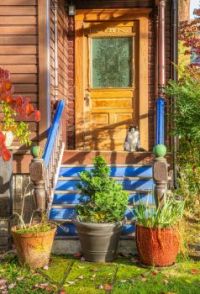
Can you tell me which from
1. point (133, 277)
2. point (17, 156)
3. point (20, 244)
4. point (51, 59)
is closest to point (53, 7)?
point (51, 59)

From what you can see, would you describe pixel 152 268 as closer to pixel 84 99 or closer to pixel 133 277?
pixel 133 277

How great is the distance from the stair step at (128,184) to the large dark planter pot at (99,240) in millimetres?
1354

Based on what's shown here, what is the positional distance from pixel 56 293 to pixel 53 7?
4.53 metres

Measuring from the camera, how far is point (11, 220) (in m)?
5.56

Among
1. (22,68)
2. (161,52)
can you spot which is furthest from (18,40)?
(161,52)

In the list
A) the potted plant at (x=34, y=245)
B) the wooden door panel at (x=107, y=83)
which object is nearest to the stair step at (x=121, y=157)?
the wooden door panel at (x=107, y=83)

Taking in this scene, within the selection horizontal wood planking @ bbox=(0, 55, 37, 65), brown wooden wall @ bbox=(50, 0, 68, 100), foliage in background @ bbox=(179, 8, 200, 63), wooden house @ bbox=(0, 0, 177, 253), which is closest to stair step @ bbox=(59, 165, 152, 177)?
wooden house @ bbox=(0, 0, 177, 253)

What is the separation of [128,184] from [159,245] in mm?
1685

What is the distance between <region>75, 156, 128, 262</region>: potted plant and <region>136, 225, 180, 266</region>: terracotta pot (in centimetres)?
34

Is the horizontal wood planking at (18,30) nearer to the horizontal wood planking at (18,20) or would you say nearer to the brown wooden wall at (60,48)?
the horizontal wood planking at (18,20)

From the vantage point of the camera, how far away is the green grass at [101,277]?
13.7ft

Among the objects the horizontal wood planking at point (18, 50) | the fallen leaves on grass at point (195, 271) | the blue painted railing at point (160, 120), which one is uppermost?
the horizontal wood planking at point (18, 50)

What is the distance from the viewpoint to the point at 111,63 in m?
8.55

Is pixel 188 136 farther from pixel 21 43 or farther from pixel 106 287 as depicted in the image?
pixel 106 287
